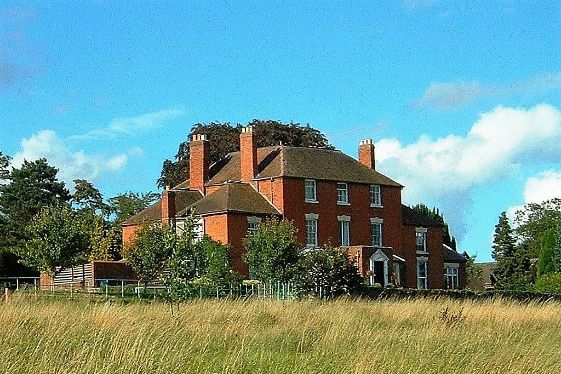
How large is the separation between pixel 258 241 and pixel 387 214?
690 inches

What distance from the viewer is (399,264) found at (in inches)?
2726

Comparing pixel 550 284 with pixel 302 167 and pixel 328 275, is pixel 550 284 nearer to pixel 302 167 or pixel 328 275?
pixel 302 167

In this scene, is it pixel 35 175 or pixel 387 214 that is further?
pixel 35 175

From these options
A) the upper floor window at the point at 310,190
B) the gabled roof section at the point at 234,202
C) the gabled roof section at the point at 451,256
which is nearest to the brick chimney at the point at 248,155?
the gabled roof section at the point at 234,202

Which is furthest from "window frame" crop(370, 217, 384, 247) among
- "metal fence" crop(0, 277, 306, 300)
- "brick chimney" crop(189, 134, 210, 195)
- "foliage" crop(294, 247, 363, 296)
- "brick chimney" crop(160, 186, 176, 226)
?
"foliage" crop(294, 247, 363, 296)

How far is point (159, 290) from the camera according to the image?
137 ft

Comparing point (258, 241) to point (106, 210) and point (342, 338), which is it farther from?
point (106, 210)

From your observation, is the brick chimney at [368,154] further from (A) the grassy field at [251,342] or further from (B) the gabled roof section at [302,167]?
(A) the grassy field at [251,342]

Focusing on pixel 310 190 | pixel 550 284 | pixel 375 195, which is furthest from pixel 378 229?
pixel 550 284

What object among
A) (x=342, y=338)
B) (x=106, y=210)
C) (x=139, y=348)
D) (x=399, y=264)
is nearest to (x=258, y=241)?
(x=399, y=264)

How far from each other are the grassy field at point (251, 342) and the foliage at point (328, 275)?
1686 centimetres

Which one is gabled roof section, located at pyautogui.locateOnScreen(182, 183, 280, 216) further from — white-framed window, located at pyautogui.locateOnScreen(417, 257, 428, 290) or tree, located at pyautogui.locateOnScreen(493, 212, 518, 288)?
tree, located at pyautogui.locateOnScreen(493, 212, 518, 288)

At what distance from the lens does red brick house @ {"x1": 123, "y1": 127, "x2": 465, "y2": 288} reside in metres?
62.8

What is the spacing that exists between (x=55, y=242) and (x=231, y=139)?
92.7ft
